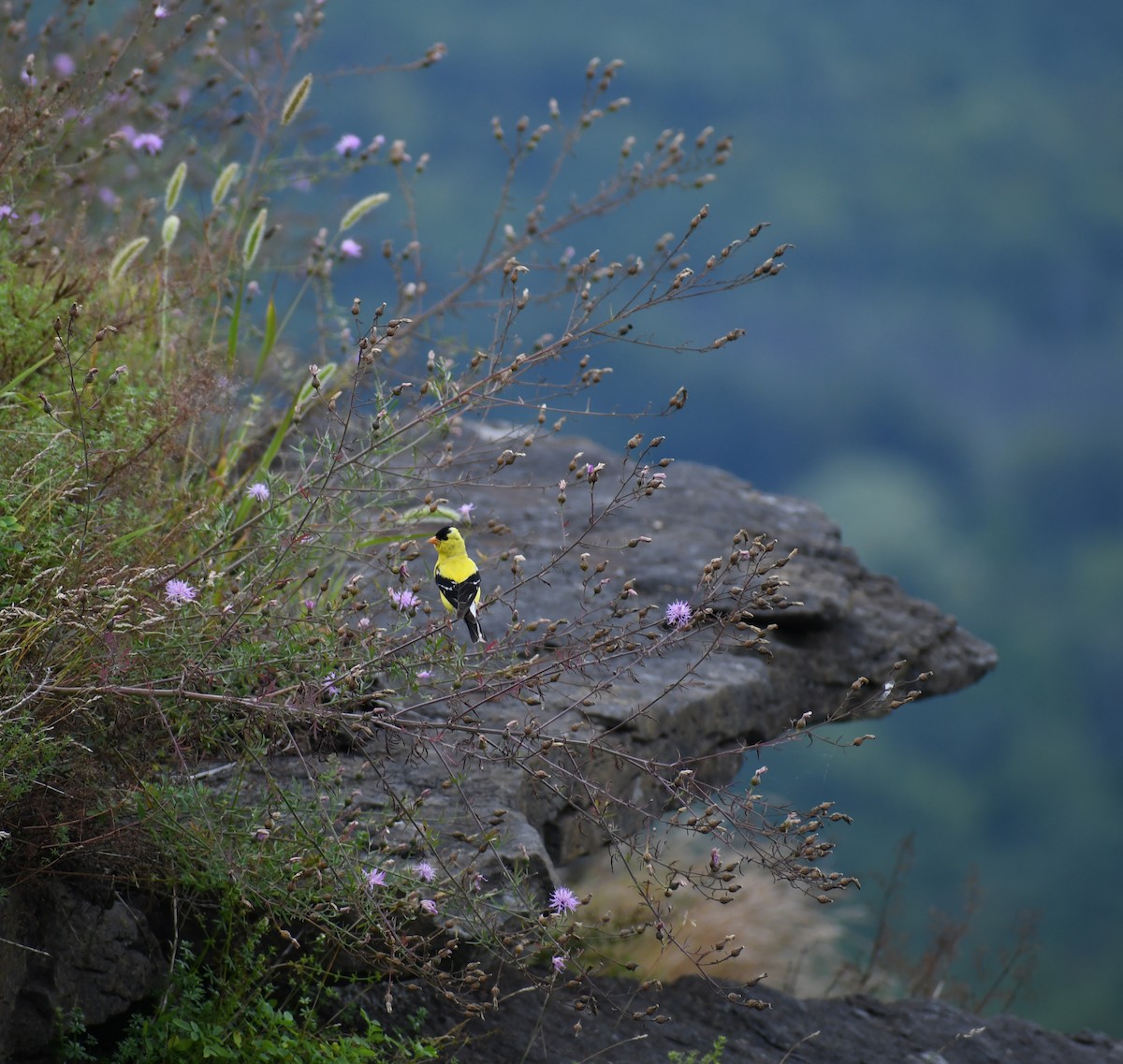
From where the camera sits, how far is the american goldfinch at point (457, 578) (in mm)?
3625

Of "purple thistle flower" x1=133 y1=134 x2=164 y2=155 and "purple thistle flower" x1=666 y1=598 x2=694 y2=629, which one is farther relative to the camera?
"purple thistle flower" x1=133 y1=134 x2=164 y2=155

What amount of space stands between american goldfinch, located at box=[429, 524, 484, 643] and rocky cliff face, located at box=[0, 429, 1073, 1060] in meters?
0.09

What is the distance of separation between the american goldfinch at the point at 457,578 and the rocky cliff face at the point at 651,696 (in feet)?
0.29

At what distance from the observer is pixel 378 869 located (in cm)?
325

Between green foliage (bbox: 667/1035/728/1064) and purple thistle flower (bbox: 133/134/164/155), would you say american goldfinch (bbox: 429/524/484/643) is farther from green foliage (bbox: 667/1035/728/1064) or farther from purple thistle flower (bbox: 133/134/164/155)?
purple thistle flower (bbox: 133/134/164/155)

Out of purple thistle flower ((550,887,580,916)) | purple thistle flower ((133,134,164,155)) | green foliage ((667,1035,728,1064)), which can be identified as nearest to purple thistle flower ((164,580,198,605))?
purple thistle flower ((550,887,580,916))

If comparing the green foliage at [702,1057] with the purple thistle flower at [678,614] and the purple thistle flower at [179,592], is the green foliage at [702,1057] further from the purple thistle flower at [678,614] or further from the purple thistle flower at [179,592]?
the purple thistle flower at [179,592]

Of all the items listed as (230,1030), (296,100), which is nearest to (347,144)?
(296,100)

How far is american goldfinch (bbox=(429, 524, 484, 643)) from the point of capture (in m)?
3.62

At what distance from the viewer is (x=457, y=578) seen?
12.2ft

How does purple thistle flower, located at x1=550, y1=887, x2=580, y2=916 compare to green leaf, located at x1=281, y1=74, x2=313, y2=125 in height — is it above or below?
below

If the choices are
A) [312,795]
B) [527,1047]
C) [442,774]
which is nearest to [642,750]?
[442,774]

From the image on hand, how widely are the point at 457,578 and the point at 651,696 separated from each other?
159 cm

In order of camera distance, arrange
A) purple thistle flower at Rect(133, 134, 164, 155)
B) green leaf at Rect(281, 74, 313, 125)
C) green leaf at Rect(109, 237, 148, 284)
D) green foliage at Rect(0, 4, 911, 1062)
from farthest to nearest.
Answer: purple thistle flower at Rect(133, 134, 164, 155), green leaf at Rect(281, 74, 313, 125), green leaf at Rect(109, 237, 148, 284), green foliage at Rect(0, 4, 911, 1062)
